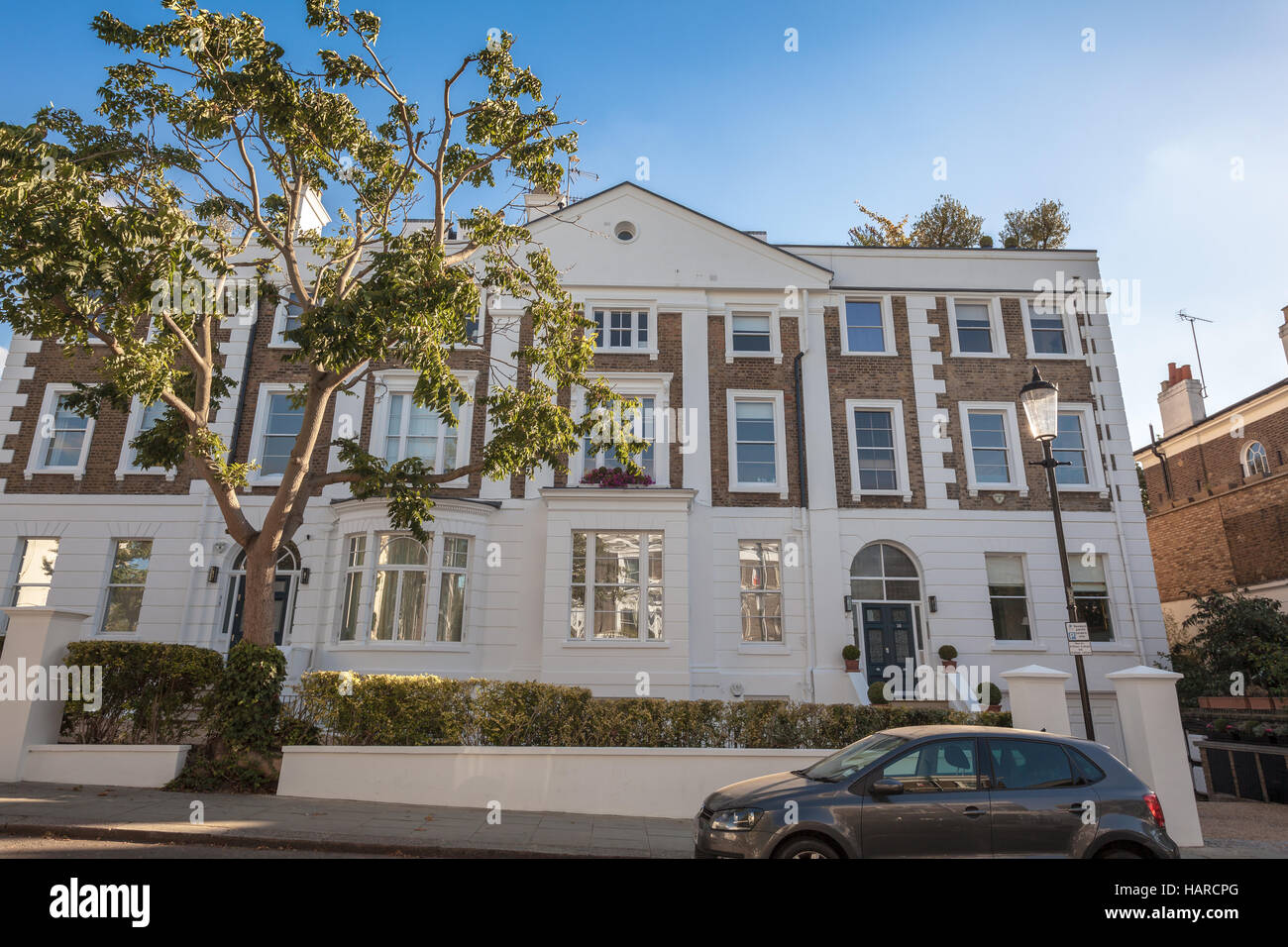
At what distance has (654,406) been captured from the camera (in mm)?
19812

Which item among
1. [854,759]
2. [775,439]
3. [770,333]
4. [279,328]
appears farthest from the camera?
[770,333]

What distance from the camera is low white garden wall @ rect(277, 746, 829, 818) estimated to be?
434 inches

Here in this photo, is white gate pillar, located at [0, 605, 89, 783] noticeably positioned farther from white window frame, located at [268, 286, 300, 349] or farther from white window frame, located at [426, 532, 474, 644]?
white window frame, located at [268, 286, 300, 349]

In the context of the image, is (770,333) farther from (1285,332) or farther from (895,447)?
(1285,332)

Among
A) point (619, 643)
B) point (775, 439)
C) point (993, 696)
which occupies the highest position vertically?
point (775, 439)

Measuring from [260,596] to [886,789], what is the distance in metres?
9.24

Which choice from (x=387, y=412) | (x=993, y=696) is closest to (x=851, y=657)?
(x=993, y=696)

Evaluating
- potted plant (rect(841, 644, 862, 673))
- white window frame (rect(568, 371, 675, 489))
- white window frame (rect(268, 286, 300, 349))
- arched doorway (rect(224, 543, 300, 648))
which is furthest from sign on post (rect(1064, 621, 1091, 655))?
white window frame (rect(268, 286, 300, 349))

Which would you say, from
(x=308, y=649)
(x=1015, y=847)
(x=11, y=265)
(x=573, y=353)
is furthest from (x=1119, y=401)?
(x=11, y=265)

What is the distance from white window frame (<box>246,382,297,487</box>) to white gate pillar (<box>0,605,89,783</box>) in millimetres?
7700

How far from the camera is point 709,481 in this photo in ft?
63.2

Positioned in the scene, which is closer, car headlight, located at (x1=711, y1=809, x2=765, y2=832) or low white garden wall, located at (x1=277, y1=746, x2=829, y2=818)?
car headlight, located at (x1=711, y1=809, x2=765, y2=832)

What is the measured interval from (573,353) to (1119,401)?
598 inches

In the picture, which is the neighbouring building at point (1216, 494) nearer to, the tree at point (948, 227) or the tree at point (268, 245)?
the tree at point (948, 227)
